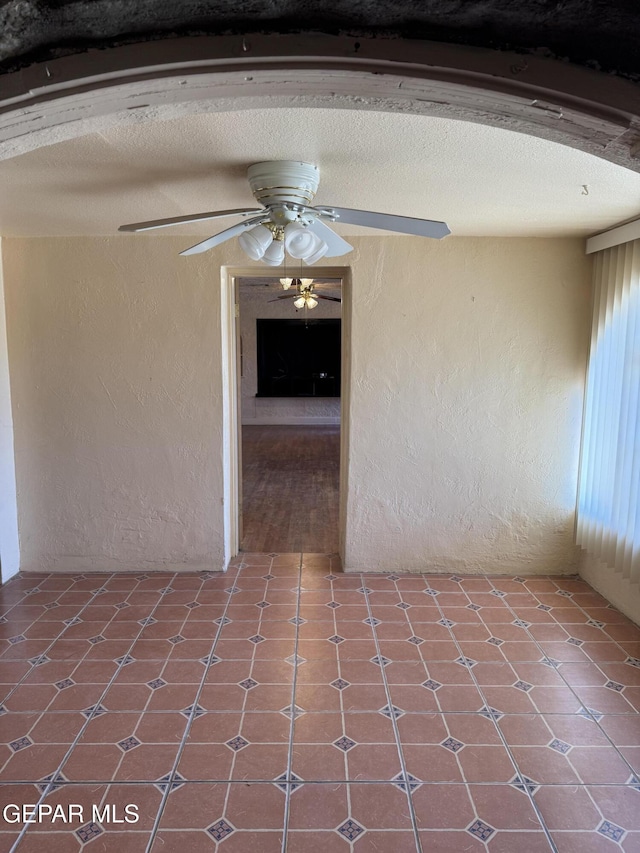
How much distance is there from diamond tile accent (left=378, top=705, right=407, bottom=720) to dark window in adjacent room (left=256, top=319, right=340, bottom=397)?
871cm

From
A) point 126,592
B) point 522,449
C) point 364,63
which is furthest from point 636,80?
point 126,592

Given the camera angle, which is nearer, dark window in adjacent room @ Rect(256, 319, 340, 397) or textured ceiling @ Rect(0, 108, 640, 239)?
textured ceiling @ Rect(0, 108, 640, 239)

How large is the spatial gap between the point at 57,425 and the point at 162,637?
1679 millimetres

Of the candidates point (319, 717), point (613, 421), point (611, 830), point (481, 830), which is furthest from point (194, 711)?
point (613, 421)

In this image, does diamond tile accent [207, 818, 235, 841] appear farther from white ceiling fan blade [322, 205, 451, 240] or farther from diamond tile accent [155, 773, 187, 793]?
white ceiling fan blade [322, 205, 451, 240]

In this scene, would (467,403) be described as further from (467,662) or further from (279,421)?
(279,421)

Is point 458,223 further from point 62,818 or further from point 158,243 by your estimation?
point 62,818

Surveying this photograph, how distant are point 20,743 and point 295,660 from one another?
4.14 ft

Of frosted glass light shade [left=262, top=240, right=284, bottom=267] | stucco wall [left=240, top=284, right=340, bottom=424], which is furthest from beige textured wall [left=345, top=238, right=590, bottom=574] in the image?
stucco wall [left=240, top=284, right=340, bottom=424]

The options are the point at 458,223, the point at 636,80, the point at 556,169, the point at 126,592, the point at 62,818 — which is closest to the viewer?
the point at 636,80

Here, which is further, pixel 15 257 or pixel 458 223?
pixel 15 257

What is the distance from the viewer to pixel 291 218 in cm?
242

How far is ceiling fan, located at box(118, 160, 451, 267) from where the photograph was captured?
2301 millimetres

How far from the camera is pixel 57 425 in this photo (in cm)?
404
